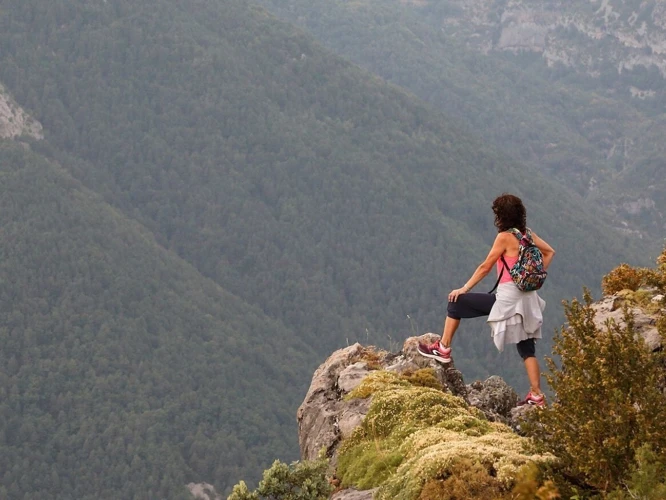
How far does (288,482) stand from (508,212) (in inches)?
192

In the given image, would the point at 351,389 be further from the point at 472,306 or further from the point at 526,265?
the point at 526,265

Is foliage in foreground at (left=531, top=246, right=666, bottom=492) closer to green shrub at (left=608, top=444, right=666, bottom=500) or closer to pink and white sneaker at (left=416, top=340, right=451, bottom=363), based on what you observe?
green shrub at (left=608, top=444, right=666, bottom=500)

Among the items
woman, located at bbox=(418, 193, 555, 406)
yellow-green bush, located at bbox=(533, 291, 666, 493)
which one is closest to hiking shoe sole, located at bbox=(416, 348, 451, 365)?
woman, located at bbox=(418, 193, 555, 406)

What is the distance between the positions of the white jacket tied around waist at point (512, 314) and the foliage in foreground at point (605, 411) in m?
4.21

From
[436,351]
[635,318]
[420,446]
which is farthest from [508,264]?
[420,446]

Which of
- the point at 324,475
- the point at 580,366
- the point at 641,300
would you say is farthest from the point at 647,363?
the point at 641,300

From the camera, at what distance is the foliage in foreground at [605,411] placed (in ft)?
29.3

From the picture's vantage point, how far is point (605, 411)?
9234 mm

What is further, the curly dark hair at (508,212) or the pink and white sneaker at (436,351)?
the pink and white sneaker at (436,351)

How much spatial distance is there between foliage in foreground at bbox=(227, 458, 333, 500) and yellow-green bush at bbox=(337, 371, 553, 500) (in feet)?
1.36

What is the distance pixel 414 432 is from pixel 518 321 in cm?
290

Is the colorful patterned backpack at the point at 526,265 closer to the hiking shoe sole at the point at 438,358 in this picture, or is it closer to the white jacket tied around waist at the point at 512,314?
the white jacket tied around waist at the point at 512,314

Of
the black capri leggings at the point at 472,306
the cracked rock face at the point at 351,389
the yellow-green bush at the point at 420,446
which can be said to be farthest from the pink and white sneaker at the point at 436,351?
the yellow-green bush at the point at 420,446

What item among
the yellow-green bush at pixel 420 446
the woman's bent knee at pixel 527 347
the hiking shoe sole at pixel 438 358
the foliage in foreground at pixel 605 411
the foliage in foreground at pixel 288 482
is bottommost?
the foliage in foreground at pixel 288 482
